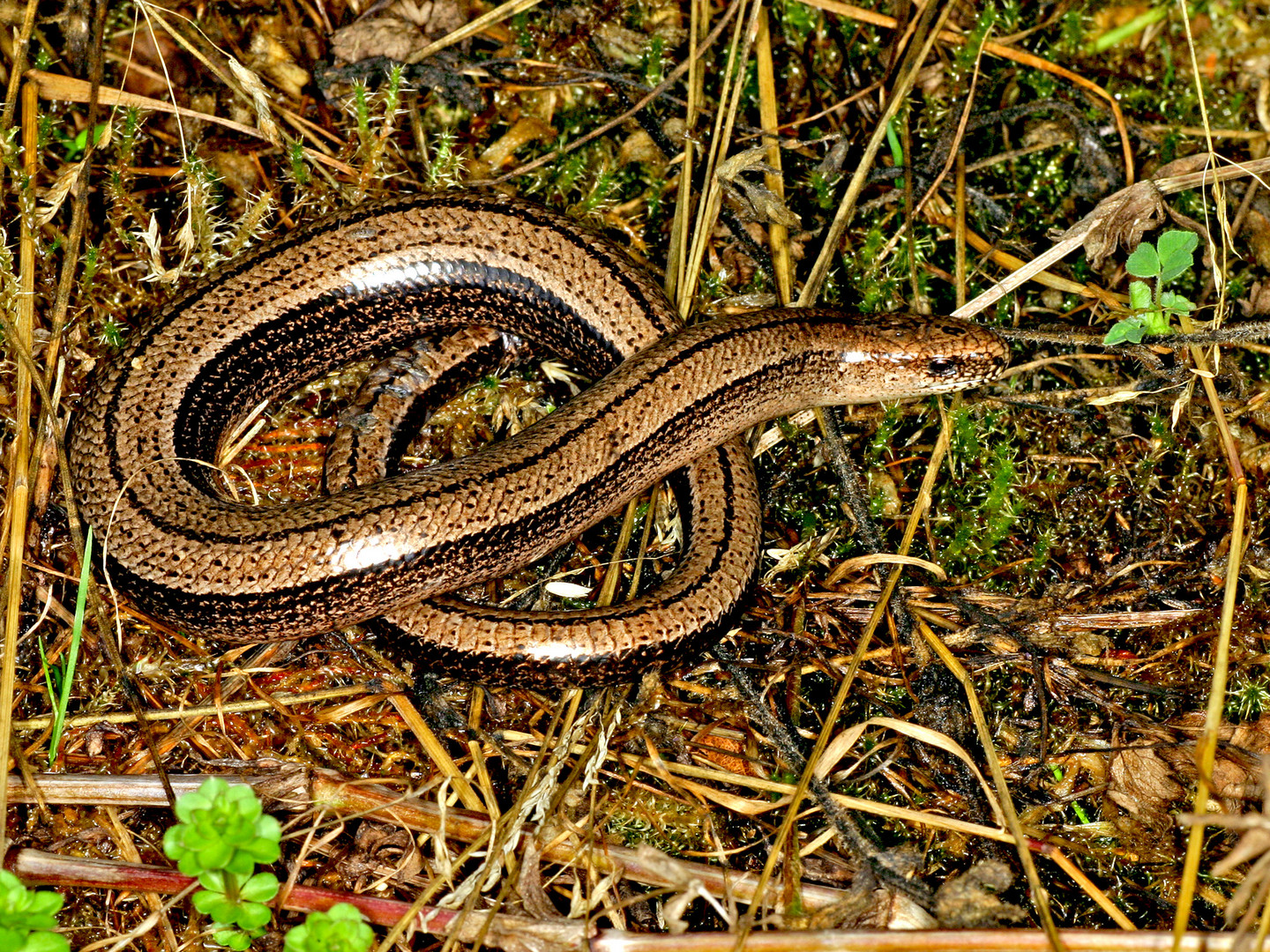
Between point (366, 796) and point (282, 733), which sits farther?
point (282, 733)

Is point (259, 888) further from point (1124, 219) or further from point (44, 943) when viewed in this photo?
point (1124, 219)

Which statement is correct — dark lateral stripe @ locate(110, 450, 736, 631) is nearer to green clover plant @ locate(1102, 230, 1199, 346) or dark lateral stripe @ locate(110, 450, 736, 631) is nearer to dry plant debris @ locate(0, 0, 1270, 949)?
dry plant debris @ locate(0, 0, 1270, 949)

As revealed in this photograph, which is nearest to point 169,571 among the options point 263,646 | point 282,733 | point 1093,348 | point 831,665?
point 263,646

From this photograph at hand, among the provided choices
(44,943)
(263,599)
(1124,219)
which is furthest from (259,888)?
(1124,219)

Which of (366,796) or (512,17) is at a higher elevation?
(512,17)

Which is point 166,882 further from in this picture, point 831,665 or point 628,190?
point 628,190

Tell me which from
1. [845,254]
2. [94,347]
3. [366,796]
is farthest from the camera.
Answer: [845,254]

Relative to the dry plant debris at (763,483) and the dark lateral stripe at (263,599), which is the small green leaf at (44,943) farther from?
the dark lateral stripe at (263,599)
